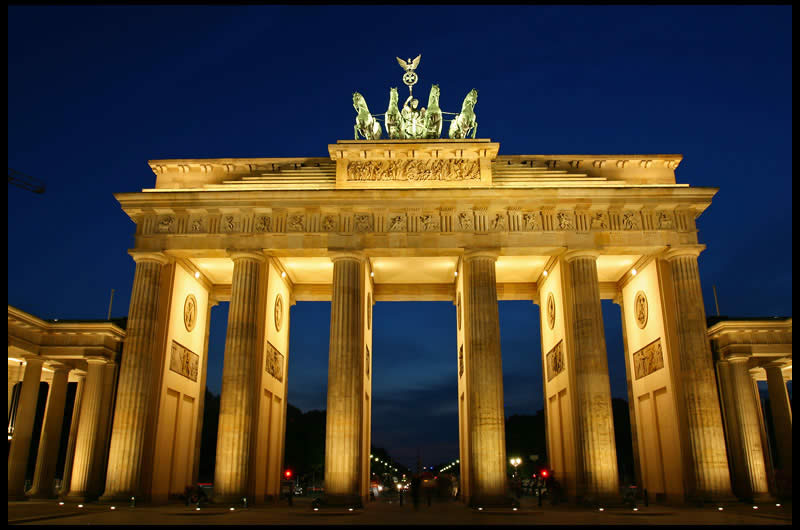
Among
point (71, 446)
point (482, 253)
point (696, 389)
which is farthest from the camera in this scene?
point (71, 446)

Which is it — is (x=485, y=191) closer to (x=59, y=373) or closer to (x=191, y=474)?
(x=191, y=474)

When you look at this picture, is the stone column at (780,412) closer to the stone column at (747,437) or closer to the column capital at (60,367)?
the stone column at (747,437)

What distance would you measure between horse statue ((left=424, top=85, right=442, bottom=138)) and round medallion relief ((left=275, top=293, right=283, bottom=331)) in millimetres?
11639

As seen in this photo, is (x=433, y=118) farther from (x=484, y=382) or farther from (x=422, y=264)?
(x=484, y=382)

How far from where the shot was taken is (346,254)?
28.8 m

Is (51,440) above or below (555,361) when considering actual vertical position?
below

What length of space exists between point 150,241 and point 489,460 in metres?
18.3

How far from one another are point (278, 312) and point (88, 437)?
1070 cm

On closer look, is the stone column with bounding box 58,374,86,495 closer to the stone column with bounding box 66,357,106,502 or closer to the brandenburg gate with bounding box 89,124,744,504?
the stone column with bounding box 66,357,106,502

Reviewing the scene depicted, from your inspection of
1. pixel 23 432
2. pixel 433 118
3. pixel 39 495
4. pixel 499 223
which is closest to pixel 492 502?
pixel 499 223

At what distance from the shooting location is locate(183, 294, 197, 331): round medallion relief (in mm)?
32031

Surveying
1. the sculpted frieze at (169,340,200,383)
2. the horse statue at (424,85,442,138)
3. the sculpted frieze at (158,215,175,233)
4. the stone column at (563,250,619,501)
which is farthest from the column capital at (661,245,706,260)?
the sculpted frieze at (169,340,200,383)

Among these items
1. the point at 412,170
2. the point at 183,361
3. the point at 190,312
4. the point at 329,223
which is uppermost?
the point at 412,170

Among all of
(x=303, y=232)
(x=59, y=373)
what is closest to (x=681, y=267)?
(x=303, y=232)
